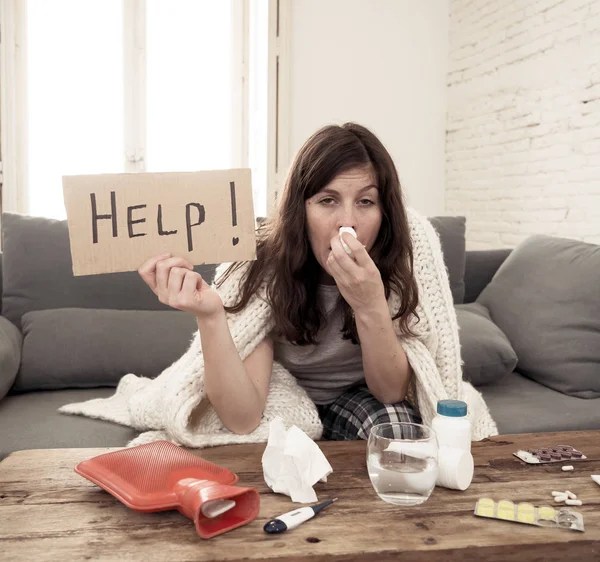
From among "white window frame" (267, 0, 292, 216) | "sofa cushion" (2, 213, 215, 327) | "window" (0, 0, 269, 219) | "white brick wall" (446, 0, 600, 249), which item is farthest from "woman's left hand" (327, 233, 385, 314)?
"window" (0, 0, 269, 219)

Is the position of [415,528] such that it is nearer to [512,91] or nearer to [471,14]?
[512,91]

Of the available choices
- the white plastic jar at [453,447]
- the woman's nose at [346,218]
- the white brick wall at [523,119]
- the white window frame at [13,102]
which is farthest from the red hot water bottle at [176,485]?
the white window frame at [13,102]

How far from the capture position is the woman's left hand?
115 centimetres

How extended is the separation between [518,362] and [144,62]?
9.88ft

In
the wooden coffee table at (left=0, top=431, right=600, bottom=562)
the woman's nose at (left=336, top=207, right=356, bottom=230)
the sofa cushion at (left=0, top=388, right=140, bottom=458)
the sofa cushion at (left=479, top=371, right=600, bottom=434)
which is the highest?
the woman's nose at (left=336, top=207, right=356, bottom=230)

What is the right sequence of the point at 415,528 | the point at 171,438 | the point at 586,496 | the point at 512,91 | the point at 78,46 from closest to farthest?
the point at 415,528, the point at 586,496, the point at 171,438, the point at 512,91, the point at 78,46

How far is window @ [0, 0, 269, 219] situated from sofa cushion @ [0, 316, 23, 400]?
2215 mm

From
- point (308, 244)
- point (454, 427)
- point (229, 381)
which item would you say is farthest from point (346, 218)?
point (454, 427)

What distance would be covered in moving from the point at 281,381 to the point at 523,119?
271 cm

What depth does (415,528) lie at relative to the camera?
0.81 metres

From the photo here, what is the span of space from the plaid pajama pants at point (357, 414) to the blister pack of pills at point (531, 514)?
44 centimetres

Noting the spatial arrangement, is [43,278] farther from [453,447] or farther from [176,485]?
[453,447]

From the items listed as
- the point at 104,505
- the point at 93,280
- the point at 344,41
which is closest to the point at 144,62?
the point at 344,41

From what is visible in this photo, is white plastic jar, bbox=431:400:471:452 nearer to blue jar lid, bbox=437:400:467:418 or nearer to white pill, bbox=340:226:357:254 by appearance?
blue jar lid, bbox=437:400:467:418
